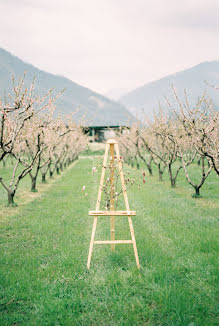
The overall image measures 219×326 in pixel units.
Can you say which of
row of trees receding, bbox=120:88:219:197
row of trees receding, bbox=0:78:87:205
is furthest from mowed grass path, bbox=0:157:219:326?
row of trees receding, bbox=0:78:87:205

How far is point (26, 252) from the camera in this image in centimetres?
768

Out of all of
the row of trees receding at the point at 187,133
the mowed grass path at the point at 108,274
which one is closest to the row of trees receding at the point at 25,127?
the mowed grass path at the point at 108,274

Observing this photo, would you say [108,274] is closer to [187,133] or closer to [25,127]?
[187,133]

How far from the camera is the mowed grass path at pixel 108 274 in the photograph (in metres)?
4.84

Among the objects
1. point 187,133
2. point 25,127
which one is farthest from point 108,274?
point 25,127

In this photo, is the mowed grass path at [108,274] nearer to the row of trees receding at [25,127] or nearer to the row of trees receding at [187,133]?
the row of trees receding at [187,133]

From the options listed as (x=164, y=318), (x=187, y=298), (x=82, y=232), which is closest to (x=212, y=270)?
(x=187, y=298)

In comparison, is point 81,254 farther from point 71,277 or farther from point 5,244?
point 5,244

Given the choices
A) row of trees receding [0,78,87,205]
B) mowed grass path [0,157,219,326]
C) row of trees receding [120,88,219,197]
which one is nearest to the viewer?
mowed grass path [0,157,219,326]

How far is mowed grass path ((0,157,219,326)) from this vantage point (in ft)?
15.9

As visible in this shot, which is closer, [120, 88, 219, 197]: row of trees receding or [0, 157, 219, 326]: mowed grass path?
[0, 157, 219, 326]: mowed grass path

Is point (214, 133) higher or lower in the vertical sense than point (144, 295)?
higher

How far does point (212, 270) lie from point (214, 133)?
866 centimetres

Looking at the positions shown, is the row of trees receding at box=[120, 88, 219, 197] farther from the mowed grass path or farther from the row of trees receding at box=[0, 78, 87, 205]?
the row of trees receding at box=[0, 78, 87, 205]
